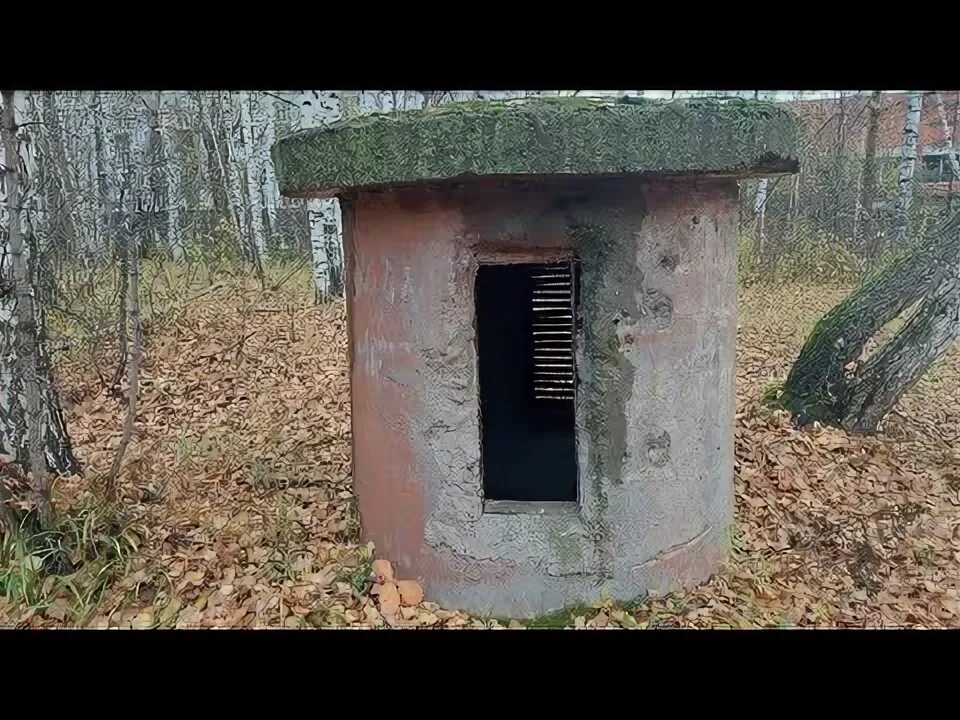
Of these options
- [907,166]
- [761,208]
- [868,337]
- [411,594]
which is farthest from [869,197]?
[411,594]

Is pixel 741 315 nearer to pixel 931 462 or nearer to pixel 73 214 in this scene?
pixel 931 462

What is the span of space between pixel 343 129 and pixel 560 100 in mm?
740

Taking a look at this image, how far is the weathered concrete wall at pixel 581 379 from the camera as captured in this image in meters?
2.93

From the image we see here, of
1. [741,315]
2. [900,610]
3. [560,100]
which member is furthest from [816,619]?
[560,100]

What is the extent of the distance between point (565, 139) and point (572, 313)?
2.43ft

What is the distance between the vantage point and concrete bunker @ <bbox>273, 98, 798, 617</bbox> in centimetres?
270

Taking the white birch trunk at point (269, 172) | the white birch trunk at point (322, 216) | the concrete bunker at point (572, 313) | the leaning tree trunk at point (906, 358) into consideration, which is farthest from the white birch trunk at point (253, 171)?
the leaning tree trunk at point (906, 358)

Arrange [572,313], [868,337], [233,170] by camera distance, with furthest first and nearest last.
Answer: [868,337]
[233,170]
[572,313]

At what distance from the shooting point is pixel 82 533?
3.49 meters

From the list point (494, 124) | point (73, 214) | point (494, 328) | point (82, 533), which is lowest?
point (82, 533)

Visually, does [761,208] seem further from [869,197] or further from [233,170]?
[233,170]

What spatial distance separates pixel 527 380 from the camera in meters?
4.87

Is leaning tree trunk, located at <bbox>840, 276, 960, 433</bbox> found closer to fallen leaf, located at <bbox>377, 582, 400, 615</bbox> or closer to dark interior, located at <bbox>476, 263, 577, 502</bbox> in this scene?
dark interior, located at <bbox>476, 263, 577, 502</bbox>

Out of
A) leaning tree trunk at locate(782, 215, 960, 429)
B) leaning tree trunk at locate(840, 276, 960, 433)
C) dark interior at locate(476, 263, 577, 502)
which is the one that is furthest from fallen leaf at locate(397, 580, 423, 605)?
leaning tree trunk at locate(840, 276, 960, 433)
